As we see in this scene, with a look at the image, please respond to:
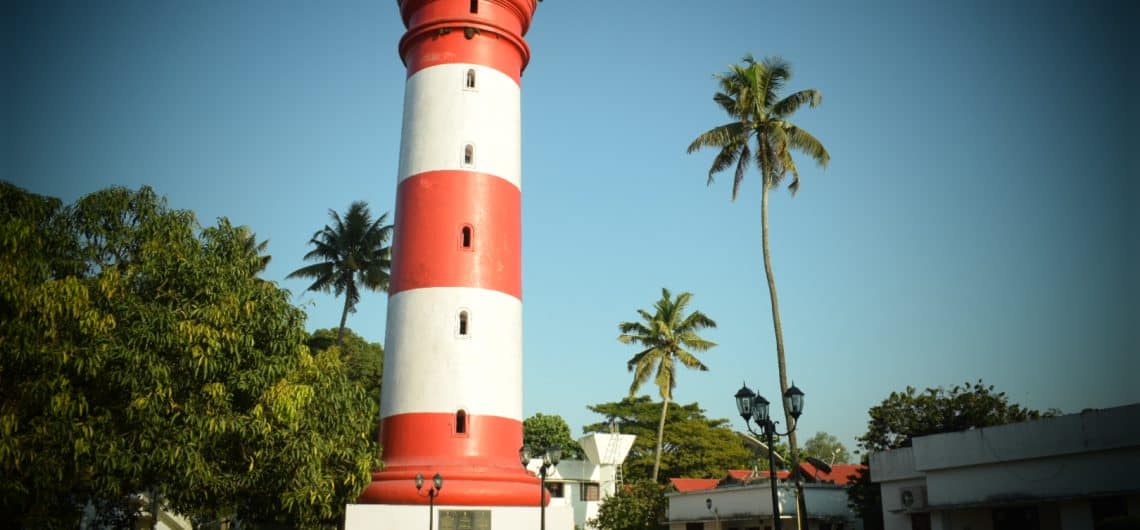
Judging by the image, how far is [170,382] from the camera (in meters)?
15.6

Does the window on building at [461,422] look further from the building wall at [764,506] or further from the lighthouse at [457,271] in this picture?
the building wall at [764,506]

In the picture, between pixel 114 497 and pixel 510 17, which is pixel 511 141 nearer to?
pixel 510 17

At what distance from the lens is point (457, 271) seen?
848 inches

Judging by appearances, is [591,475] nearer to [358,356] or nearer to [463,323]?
[358,356]

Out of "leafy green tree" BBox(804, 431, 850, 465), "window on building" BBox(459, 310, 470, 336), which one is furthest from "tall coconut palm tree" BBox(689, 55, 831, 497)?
"leafy green tree" BBox(804, 431, 850, 465)

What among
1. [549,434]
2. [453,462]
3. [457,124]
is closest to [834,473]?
[549,434]

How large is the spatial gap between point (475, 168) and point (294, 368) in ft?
24.1

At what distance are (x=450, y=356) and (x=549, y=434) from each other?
111 feet

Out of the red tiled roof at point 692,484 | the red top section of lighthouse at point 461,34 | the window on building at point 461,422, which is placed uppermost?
the red top section of lighthouse at point 461,34

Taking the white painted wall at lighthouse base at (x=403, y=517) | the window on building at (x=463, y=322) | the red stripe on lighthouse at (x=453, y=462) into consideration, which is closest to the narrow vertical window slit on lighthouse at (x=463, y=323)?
the window on building at (x=463, y=322)

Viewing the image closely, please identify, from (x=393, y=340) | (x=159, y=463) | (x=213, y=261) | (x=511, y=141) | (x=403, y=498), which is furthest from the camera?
(x=511, y=141)

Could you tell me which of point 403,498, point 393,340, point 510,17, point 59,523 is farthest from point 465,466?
point 510,17

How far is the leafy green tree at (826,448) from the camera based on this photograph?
360 feet

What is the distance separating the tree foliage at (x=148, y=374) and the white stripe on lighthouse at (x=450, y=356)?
8.21 feet
